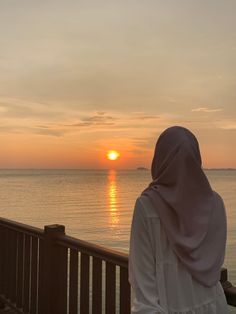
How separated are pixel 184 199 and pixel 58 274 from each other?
2277 mm

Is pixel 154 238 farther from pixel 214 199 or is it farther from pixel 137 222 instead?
pixel 214 199

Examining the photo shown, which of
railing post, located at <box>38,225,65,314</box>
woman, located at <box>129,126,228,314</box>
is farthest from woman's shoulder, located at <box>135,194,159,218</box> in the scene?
railing post, located at <box>38,225,65,314</box>

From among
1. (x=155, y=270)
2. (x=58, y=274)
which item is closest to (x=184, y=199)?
(x=155, y=270)

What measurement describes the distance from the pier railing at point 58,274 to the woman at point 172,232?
422 mm

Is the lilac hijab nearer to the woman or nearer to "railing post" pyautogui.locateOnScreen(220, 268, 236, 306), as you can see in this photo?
the woman

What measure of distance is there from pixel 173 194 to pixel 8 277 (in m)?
3.47

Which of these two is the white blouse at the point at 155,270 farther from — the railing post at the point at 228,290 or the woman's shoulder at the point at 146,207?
the railing post at the point at 228,290

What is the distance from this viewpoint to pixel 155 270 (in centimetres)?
201

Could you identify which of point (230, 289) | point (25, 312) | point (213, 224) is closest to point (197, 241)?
point (213, 224)

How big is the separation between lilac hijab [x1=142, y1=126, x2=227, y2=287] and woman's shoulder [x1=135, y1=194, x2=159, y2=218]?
0.06 feet

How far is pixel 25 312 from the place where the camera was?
4586 millimetres

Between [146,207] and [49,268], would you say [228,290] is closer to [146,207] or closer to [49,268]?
[146,207]

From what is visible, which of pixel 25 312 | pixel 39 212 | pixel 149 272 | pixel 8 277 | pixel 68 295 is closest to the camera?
pixel 149 272

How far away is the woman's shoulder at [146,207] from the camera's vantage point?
79.5 inches
